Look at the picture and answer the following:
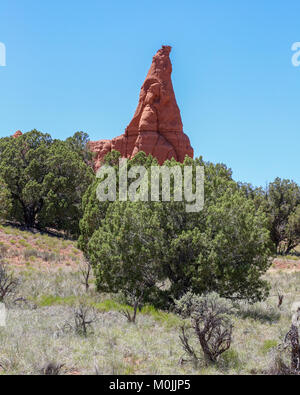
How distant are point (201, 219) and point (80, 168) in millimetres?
26140

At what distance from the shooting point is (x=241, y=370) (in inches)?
257

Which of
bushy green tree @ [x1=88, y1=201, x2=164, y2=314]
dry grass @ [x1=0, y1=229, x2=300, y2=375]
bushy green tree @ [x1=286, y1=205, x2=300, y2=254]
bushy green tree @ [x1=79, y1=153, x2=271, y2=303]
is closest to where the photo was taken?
dry grass @ [x1=0, y1=229, x2=300, y2=375]

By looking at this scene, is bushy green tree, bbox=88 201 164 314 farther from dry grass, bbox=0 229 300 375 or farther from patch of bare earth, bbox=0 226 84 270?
patch of bare earth, bbox=0 226 84 270

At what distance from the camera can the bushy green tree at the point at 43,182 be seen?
110 feet

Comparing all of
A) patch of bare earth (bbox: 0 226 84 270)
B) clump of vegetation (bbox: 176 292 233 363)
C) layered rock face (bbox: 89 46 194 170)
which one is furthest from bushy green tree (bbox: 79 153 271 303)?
layered rock face (bbox: 89 46 194 170)

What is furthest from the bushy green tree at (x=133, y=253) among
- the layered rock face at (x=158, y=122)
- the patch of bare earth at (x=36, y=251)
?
the layered rock face at (x=158, y=122)

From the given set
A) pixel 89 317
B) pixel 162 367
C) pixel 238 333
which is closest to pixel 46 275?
pixel 89 317

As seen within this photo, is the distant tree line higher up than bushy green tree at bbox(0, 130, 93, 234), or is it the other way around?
bushy green tree at bbox(0, 130, 93, 234)

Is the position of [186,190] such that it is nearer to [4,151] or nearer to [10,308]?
[10,308]

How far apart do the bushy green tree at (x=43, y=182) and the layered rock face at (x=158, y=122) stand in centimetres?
2571

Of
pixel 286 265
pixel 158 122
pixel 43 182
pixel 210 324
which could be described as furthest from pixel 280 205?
pixel 158 122

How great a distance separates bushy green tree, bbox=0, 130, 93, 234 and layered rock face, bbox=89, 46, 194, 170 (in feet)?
84.3

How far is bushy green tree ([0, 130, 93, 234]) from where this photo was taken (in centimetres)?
3353

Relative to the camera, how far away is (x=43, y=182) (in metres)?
33.9
